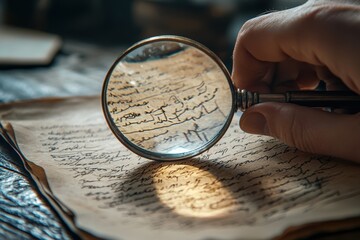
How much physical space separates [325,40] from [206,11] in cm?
152

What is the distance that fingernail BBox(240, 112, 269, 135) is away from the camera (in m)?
1.06

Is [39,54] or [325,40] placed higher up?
[39,54]

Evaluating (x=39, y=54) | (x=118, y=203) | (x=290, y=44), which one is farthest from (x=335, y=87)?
(x=39, y=54)

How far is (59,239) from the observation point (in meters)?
0.81

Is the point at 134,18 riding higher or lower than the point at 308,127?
higher

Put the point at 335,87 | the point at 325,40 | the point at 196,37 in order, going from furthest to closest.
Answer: the point at 196,37 < the point at 335,87 < the point at 325,40

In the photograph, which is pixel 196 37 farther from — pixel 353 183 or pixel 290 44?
pixel 353 183

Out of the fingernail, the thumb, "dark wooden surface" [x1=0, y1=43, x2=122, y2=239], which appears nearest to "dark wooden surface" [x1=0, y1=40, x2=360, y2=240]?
"dark wooden surface" [x1=0, y1=43, x2=122, y2=239]

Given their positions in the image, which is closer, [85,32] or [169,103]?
[169,103]

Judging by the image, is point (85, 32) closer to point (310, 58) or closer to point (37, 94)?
point (37, 94)

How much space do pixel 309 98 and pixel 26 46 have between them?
1717mm

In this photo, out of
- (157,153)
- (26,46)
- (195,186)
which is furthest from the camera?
(26,46)

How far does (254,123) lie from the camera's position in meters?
1.07

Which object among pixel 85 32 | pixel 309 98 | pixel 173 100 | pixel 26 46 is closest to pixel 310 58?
pixel 309 98
